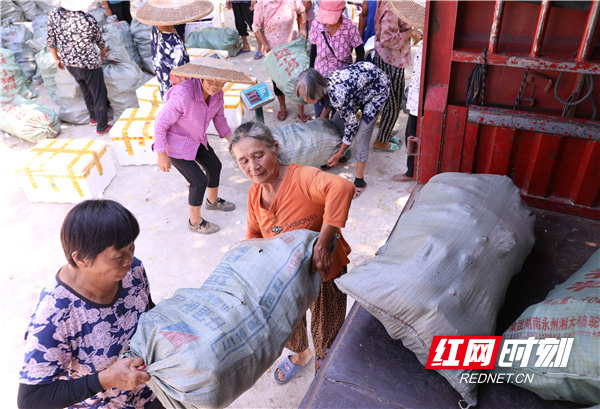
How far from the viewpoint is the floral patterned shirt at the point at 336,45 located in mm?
4496

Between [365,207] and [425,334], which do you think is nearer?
[425,334]

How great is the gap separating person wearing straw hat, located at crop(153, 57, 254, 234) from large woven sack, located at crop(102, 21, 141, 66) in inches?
143

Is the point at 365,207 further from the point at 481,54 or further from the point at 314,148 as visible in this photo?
the point at 481,54

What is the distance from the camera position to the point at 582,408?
1479 millimetres

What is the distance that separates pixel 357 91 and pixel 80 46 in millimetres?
3499

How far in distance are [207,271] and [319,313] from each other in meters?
1.50

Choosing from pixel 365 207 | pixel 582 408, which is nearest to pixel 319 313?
pixel 582 408

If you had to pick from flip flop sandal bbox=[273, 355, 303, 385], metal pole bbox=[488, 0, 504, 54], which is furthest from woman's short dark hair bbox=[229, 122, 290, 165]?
flip flop sandal bbox=[273, 355, 303, 385]

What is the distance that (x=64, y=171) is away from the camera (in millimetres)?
4375

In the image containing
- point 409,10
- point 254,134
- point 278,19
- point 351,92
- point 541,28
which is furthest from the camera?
point 278,19

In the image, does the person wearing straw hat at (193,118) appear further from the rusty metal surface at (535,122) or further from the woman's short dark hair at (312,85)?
the rusty metal surface at (535,122)

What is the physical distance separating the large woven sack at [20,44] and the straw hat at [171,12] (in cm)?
360

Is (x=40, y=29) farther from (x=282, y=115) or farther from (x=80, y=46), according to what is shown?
(x=282, y=115)

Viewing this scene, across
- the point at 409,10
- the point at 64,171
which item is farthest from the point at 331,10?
the point at 64,171
